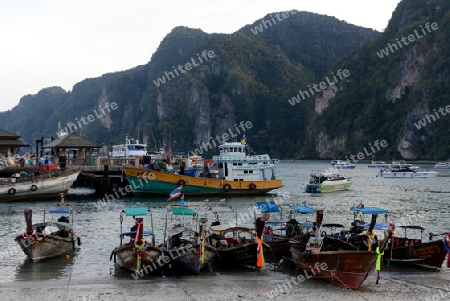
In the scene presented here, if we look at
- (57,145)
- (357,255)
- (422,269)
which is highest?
(57,145)

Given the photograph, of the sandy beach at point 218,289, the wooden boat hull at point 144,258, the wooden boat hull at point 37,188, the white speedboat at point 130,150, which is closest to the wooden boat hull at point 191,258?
the sandy beach at point 218,289

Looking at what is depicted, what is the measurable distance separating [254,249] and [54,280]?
902cm

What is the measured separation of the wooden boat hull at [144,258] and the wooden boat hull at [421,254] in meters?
11.4

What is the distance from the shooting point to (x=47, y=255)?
25.3 metres

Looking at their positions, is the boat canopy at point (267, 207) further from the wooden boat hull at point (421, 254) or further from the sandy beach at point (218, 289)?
the sandy beach at point (218, 289)

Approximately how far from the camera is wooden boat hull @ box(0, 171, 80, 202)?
166 ft

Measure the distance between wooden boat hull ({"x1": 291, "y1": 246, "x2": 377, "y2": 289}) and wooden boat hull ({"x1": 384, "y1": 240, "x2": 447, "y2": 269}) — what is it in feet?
15.7

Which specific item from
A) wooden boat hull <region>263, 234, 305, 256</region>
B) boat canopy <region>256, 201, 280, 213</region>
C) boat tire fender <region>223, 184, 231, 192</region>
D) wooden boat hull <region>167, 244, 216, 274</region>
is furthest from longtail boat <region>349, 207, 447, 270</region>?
boat tire fender <region>223, 184, 231, 192</region>

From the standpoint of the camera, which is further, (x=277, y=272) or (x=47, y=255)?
(x=47, y=255)

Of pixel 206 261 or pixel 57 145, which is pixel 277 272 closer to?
pixel 206 261

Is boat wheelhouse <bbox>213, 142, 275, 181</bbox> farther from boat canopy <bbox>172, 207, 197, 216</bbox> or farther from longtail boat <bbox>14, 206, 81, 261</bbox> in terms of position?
longtail boat <bbox>14, 206, 81, 261</bbox>

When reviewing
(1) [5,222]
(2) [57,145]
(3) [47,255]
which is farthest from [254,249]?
(2) [57,145]

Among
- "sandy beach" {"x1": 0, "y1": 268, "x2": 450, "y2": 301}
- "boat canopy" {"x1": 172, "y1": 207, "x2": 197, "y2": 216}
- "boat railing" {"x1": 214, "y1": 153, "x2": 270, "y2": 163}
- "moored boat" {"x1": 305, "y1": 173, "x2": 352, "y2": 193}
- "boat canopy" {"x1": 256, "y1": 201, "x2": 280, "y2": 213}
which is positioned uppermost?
"boat railing" {"x1": 214, "y1": 153, "x2": 270, "y2": 163}

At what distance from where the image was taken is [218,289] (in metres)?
19.8
